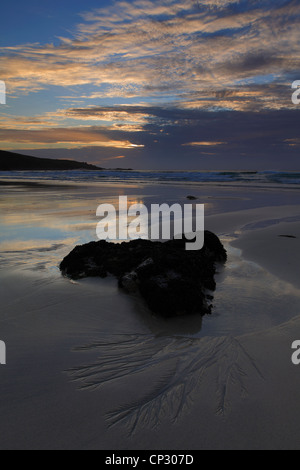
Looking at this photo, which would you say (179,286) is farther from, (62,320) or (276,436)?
(276,436)

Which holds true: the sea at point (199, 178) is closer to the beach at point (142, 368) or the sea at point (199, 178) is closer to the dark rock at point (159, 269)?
the dark rock at point (159, 269)

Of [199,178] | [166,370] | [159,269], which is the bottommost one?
[166,370]

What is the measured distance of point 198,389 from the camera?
2043mm

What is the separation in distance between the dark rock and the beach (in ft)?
0.43

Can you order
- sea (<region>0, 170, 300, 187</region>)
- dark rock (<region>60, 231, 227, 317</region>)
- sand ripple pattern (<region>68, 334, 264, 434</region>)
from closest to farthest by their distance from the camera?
sand ripple pattern (<region>68, 334, 264, 434</region>), dark rock (<region>60, 231, 227, 317</region>), sea (<region>0, 170, 300, 187</region>)

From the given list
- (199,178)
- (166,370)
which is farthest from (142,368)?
(199,178)

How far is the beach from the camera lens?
1.71 metres

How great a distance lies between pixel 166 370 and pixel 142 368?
0.54ft

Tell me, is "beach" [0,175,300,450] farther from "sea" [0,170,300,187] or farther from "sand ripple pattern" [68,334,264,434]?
"sea" [0,170,300,187]

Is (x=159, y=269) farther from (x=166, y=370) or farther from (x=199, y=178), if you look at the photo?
(x=199, y=178)

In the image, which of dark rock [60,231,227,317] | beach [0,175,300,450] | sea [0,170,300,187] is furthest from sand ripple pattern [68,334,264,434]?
sea [0,170,300,187]

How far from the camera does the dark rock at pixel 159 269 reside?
3033 mm

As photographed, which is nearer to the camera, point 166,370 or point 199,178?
point 166,370

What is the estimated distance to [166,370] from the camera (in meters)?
2.23
